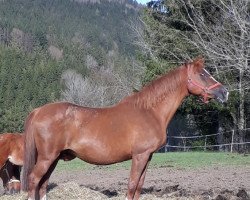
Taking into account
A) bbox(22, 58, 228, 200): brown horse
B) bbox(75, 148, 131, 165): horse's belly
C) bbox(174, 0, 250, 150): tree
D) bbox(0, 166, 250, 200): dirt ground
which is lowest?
bbox(0, 166, 250, 200): dirt ground

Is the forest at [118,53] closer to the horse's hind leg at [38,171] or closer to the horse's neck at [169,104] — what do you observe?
the horse's neck at [169,104]

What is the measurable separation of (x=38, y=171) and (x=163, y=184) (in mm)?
5000

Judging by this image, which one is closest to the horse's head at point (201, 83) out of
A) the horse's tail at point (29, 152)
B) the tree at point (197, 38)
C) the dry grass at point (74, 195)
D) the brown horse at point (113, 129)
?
the brown horse at point (113, 129)

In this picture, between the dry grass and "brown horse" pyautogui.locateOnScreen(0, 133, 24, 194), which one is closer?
the dry grass

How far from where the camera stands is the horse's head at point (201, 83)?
304 inches

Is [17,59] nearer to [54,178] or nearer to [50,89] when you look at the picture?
[50,89]

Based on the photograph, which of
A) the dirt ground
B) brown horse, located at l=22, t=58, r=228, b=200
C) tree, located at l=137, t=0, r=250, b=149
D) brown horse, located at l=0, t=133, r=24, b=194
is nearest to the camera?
brown horse, located at l=22, t=58, r=228, b=200

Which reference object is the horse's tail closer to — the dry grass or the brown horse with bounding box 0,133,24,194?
the dry grass

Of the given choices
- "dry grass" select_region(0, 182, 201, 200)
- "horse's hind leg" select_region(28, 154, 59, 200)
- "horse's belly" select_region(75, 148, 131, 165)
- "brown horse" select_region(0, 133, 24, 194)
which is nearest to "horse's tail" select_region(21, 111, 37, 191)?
"horse's hind leg" select_region(28, 154, 59, 200)

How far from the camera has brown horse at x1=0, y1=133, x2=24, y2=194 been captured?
1011 centimetres

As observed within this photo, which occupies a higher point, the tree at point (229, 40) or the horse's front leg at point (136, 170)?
the tree at point (229, 40)

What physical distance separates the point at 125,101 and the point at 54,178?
23.8 feet

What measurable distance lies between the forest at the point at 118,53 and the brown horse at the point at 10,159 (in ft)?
31.5

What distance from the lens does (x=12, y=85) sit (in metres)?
79.1
